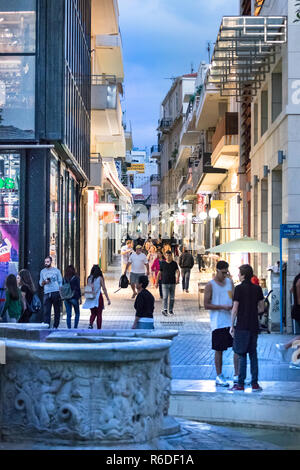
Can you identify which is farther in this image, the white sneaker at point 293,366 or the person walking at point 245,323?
the white sneaker at point 293,366

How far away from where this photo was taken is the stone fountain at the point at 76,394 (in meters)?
7.15

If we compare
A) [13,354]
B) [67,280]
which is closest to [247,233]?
[67,280]

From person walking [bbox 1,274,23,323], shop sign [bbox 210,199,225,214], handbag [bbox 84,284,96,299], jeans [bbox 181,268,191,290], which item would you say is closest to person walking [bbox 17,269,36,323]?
person walking [bbox 1,274,23,323]

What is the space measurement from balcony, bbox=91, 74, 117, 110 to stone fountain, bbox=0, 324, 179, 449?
24535 millimetres

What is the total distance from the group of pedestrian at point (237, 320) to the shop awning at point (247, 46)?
946 cm

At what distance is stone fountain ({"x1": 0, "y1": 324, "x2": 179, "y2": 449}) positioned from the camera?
281 inches

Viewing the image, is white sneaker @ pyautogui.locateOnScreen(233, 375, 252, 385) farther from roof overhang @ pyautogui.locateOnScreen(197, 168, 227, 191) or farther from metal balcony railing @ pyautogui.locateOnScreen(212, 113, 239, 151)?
roof overhang @ pyautogui.locateOnScreen(197, 168, 227, 191)

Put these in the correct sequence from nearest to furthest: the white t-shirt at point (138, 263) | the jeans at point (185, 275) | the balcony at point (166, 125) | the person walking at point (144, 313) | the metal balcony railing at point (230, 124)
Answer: the person walking at point (144, 313), the white t-shirt at point (138, 263), the jeans at point (185, 275), the metal balcony railing at point (230, 124), the balcony at point (166, 125)

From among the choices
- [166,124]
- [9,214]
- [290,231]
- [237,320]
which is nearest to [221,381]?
[237,320]

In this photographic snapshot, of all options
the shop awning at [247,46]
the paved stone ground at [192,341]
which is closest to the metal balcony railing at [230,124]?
the paved stone ground at [192,341]

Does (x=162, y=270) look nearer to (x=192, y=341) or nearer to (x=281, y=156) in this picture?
(x=281, y=156)

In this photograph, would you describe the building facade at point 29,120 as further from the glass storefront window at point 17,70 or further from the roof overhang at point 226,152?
the roof overhang at point 226,152

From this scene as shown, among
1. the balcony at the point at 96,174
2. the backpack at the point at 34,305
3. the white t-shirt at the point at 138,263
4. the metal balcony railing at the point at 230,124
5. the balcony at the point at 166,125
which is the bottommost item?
the backpack at the point at 34,305
